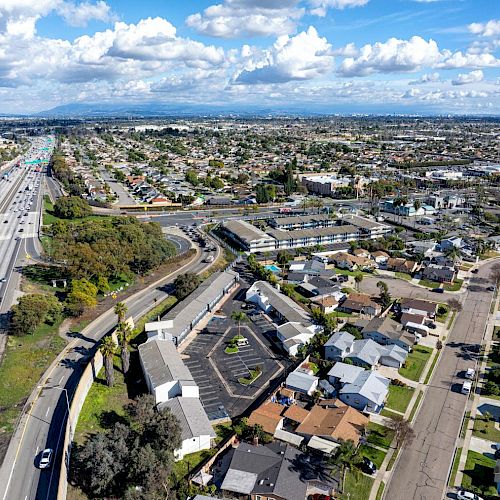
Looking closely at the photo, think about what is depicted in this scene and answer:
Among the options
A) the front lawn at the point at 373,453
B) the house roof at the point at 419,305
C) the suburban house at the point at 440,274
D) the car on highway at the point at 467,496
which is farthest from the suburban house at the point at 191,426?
the suburban house at the point at 440,274

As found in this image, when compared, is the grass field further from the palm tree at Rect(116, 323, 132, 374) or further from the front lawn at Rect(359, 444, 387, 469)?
the front lawn at Rect(359, 444, 387, 469)

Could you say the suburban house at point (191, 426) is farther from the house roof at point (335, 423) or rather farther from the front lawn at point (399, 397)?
the front lawn at point (399, 397)

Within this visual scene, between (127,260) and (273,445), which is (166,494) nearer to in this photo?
A: (273,445)

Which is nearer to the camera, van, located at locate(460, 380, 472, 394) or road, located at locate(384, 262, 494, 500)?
road, located at locate(384, 262, 494, 500)

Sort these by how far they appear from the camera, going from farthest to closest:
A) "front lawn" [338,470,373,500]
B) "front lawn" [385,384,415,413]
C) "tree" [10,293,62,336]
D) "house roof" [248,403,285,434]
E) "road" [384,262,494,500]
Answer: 1. "tree" [10,293,62,336]
2. "front lawn" [385,384,415,413]
3. "house roof" [248,403,285,434]
4. "road" [384,262,494,500]
5. "front lawn" [338,470,373,500]

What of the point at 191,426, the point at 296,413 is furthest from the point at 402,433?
the point at 191,426

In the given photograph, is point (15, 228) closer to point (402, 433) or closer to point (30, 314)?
point (30, 314)

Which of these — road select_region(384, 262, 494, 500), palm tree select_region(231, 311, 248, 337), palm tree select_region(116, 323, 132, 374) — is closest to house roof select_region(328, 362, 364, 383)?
road select_region(384, 262, 494, 500)

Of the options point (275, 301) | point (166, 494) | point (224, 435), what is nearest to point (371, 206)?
point (275, 301)

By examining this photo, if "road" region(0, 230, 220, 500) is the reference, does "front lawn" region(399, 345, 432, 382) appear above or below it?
below
